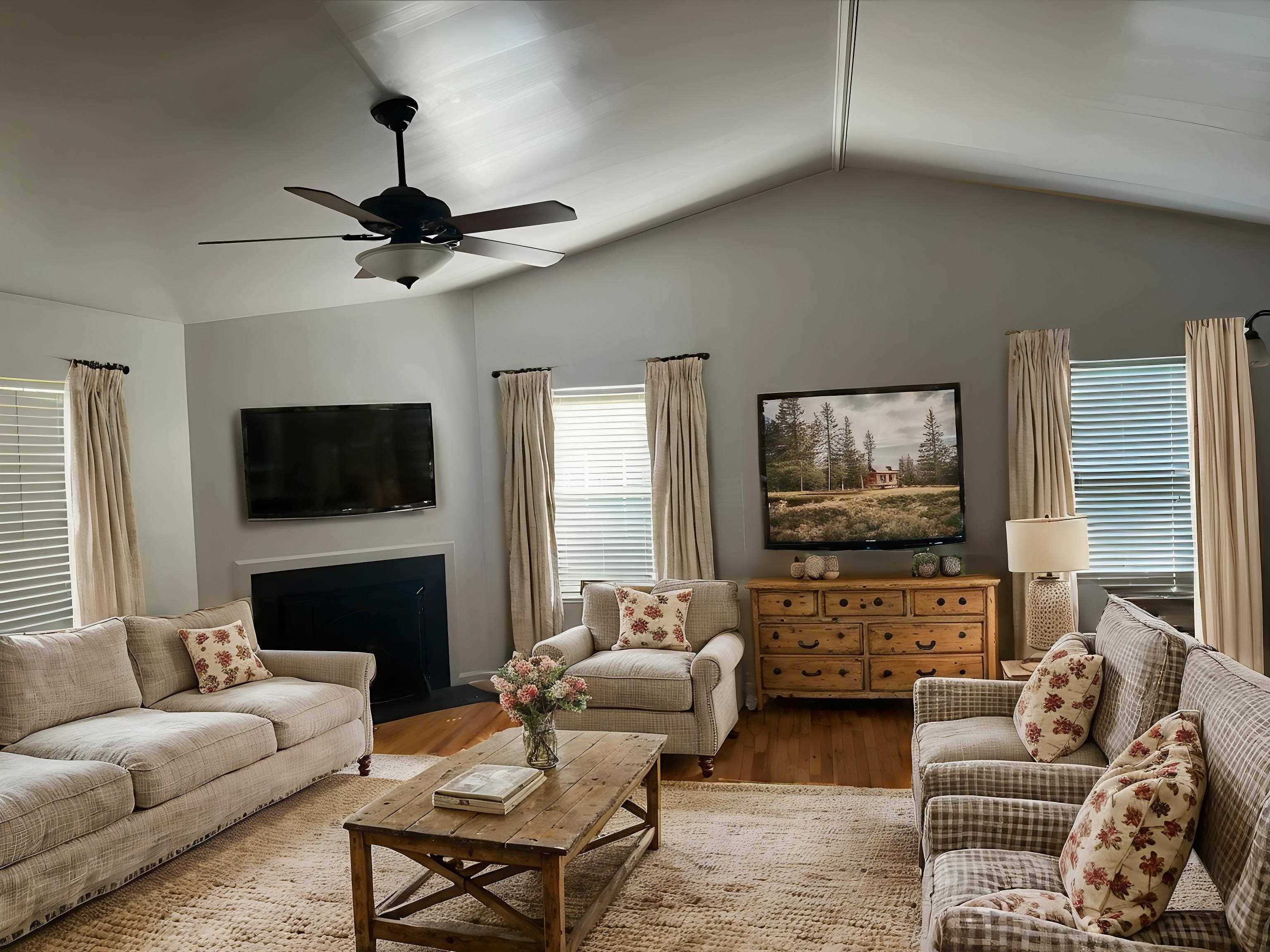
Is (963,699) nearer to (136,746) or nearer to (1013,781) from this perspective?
(1013,781)

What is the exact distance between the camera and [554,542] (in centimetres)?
621

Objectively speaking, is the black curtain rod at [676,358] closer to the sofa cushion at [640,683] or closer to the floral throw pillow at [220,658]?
the sofa cushion at [640,683]

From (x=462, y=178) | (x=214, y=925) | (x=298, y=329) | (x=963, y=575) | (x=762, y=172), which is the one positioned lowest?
(x=214, y=925)

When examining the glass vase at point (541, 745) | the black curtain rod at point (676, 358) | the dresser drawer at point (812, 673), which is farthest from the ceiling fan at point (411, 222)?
the dresser drawer at point (812, 673)

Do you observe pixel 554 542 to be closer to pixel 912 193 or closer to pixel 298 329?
pixel 298 329

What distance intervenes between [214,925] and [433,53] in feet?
10.1

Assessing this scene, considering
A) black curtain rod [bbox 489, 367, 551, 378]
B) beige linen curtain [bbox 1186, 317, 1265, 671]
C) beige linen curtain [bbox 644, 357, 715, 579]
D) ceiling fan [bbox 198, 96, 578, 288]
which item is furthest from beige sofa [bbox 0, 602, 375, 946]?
beige linen curtain [bbox 1186, 317, 1265, 671]

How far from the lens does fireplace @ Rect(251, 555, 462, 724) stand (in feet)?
18.4

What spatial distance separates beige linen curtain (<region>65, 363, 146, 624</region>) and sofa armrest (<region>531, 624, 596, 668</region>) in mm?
2276

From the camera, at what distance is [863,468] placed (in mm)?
5762

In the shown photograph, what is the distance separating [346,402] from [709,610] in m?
2.77

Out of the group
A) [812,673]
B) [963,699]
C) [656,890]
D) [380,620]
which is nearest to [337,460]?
[380,620]

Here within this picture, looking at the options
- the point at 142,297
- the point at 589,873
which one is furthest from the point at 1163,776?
the point at 142,297

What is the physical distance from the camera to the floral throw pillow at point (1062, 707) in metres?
2.93
